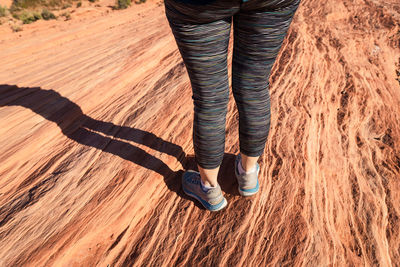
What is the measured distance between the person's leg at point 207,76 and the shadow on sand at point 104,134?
472 millimetres

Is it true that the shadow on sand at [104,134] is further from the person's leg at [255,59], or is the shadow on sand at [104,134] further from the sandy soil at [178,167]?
the person's leg at [255,59]

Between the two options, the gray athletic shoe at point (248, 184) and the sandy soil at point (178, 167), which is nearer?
the sandy soil at point (178, 167)

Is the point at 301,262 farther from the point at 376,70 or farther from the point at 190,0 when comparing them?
the point at 376,70

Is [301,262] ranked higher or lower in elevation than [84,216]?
lower

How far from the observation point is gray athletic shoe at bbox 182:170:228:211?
1.46 m

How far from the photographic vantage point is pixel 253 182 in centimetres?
153

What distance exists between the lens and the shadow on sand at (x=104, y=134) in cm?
179

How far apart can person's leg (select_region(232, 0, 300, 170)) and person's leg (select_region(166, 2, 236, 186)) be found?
0.22ft

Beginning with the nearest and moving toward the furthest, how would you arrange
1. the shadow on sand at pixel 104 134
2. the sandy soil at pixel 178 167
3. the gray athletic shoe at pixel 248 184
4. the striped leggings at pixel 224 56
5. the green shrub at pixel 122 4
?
the striped leggings at pixel 224 56 → the sandy soil at pixel 178 167 → the gray athletic shoe at pixel 248 184 → the shadow on sand at pixel 104 134 → the green shrub at pixel 122 4

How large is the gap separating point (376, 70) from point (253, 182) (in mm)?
2578

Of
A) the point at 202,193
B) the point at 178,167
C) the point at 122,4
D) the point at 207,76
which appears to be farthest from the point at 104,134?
the point at 122,4

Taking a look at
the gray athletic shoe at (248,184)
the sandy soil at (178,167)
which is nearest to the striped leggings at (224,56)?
the gray athletic shoe at (248,184)

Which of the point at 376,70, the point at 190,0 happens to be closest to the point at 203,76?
the point at 190,0

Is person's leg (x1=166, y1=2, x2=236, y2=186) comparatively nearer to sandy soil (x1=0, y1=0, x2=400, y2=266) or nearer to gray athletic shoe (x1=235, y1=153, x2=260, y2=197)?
gray athletic shoe (x1=235, y1=153, x2=260, y2=197)
